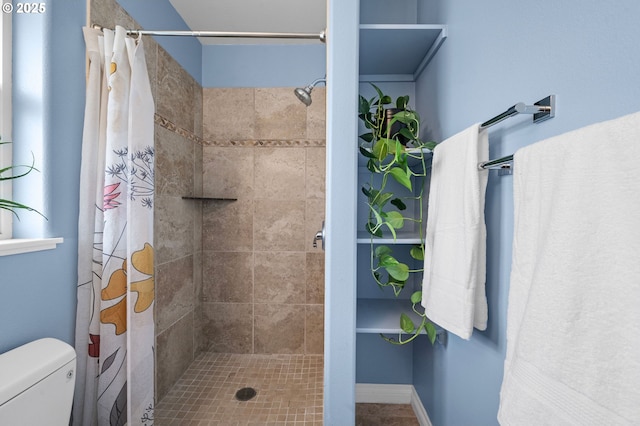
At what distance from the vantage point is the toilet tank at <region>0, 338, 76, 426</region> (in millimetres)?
730

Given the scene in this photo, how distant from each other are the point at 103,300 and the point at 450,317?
1291 millimetres

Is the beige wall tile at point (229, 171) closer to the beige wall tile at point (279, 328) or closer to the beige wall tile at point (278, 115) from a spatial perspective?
the beige wall tile at point (278, 115)

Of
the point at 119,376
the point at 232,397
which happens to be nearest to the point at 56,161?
the point at 119,376

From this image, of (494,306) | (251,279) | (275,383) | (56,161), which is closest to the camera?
(494,306)

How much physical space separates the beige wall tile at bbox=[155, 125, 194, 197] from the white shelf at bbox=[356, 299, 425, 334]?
131 centimetres

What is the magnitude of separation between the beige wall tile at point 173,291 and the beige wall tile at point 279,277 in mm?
455

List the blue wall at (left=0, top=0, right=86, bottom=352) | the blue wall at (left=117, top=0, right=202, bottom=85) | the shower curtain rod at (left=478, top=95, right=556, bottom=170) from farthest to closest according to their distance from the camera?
the blue wall at (left=117, top=0, right=202, bottom=85), the blue wall at (left=0, top=0, right=86, bottom=352), the shower curtain rod at (left=478, top=95, right=556, bottom=170)

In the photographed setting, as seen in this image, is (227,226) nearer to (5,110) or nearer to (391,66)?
(5,110)

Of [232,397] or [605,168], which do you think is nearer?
[605,168]

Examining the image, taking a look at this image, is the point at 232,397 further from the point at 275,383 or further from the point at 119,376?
the point at 119,376

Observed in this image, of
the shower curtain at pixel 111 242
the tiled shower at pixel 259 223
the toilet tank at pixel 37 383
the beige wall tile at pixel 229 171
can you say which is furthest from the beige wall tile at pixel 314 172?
Result: the toilet tank at pixel 37 383

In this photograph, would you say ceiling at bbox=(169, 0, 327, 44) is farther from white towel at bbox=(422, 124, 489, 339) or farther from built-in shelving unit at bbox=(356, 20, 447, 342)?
white towel at bbox=(422, 124, 489, 339)

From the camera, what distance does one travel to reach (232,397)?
1.67m

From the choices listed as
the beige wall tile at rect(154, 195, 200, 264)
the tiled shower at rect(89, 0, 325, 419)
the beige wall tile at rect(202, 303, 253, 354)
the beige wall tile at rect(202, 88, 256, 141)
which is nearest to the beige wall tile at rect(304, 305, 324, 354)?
the tiled shower at rect(89, 0, 325, 419)
